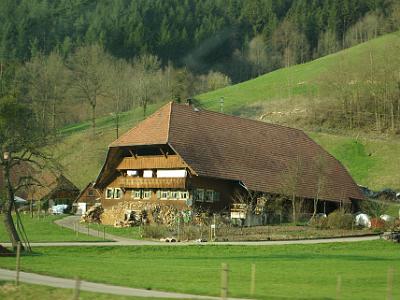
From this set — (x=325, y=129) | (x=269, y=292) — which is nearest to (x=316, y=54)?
(x=325, y=129)

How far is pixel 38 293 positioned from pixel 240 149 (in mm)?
42329

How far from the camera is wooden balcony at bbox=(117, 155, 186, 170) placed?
58.0m

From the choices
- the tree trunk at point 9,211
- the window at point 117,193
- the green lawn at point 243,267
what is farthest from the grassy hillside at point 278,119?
the green lawn at point 243,267

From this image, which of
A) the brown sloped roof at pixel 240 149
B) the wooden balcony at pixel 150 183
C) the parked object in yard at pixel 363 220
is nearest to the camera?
the parked object in yard at pixel 363 220

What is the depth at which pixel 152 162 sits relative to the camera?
196ft

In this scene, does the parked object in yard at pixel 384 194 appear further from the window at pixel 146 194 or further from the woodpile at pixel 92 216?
the woodpile at pixel 92 216

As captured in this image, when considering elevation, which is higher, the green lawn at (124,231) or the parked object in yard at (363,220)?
the parked object in yard at (363,220)

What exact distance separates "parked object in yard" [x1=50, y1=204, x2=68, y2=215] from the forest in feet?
145

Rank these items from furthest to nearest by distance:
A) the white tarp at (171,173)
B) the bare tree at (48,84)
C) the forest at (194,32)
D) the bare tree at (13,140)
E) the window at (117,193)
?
the forest at (194,32), the bare tree at (48,84), the window at (117,193), the white tarp at (171,173), the bare tree at (13,140)

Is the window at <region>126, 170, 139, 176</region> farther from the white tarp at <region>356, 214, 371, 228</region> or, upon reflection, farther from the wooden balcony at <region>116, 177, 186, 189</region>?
the white tarp at <region>356, 214, 371, 228</region>

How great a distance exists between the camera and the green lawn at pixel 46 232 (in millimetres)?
47494

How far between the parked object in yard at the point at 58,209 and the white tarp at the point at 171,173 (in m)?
16.8

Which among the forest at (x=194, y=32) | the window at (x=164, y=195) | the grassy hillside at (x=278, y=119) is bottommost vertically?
the window at (x=164, y=195)

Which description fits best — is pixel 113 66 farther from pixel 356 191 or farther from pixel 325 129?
pixel 356 191
